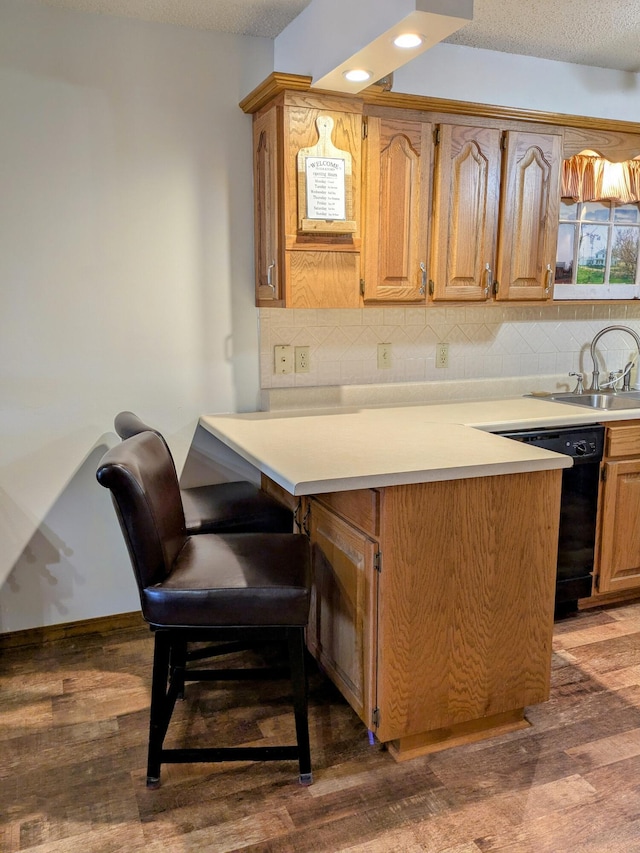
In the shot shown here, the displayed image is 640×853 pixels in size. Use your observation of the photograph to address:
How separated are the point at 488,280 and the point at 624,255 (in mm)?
918

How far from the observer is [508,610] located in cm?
210

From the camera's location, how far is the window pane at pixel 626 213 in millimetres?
3377

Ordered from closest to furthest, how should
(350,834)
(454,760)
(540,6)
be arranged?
(350,834) → (454,760) → (540,6)

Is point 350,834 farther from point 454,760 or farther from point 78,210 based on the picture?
point 78,210

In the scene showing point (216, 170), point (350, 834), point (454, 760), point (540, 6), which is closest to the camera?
point (350, 834)

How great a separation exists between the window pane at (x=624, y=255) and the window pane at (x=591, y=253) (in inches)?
2.5

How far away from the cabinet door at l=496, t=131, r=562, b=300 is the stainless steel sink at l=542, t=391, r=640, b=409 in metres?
0.56

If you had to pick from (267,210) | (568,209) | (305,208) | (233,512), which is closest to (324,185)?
(305,208)

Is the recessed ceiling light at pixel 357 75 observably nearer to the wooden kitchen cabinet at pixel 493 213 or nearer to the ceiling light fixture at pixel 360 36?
the ceiling light fixture at pixel 360 36

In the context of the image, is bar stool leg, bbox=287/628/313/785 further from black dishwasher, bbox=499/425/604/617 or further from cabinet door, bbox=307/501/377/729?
black dishwasher, bbox=499/425/604/617

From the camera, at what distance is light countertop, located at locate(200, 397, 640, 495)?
189 centimetres

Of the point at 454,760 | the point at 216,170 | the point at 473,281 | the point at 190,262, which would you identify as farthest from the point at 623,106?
the point at 454,760

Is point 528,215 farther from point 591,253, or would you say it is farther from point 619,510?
point 619,510

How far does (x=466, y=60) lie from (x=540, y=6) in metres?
0.52
